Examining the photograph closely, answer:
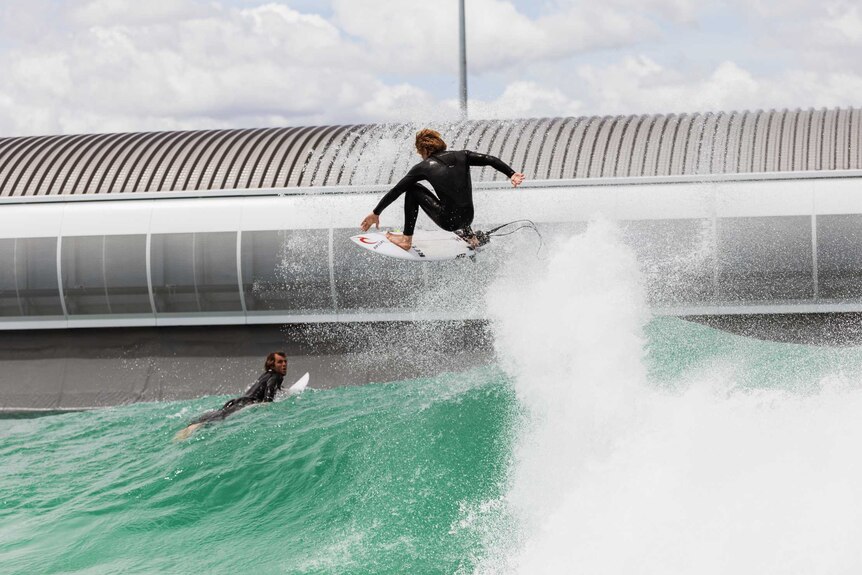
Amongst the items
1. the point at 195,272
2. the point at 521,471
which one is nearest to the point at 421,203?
the point at 521,471

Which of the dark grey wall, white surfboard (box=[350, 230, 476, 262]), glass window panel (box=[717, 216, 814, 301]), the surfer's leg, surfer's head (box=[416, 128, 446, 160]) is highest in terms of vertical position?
surfer's head (box=[416, 128, 446, 160])

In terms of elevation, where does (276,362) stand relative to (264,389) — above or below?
above

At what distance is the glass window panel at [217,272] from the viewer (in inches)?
727

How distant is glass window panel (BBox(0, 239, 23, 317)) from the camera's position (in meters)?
19.4

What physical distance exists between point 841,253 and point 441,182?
8.66m

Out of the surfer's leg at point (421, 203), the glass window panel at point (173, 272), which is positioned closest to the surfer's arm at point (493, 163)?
the surfer's leg at point (421, 203)

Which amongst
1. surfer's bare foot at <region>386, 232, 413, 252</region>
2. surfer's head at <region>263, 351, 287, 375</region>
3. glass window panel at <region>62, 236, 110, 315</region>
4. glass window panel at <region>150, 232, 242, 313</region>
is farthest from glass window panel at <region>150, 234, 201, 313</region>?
surfer's bare foot at <region>386, 232, 413, 252</region>

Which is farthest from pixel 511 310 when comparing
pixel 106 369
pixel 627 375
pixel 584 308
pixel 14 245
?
pixel 14 245

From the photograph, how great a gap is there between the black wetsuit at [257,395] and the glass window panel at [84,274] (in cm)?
566

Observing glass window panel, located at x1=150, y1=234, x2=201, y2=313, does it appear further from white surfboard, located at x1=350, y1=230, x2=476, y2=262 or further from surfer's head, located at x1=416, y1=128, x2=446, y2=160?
surfer's head, located at x1=416, y1=128, x2=446, y2=160

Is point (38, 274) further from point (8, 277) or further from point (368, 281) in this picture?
point (368, 281)

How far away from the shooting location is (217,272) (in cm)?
1855

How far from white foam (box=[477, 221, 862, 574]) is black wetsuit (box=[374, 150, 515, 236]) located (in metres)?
2.13

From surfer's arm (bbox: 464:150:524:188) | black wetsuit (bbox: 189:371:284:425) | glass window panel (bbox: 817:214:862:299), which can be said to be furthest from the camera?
glass window panel (bbox: 817:214:862:299)
